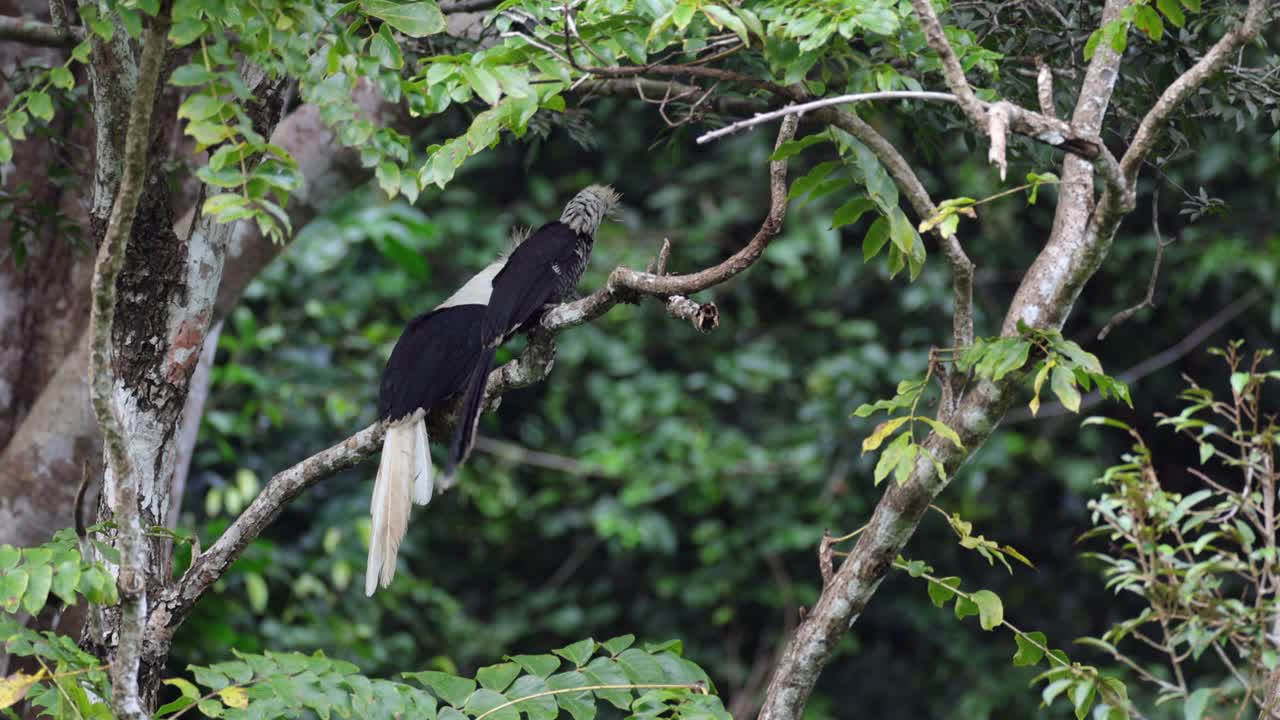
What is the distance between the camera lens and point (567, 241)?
3098 millimetres

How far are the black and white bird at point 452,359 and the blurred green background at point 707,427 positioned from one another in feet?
4.99

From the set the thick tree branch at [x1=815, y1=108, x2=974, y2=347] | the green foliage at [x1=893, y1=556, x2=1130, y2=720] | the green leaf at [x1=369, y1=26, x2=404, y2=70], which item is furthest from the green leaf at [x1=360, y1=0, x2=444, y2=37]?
the green foliage at [x1=893, y1=556, x2=1130, y2=720]

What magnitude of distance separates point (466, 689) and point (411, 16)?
1077 mm

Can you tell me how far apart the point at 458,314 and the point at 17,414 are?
1.20 m

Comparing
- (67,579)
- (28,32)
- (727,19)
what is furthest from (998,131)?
(28,32)

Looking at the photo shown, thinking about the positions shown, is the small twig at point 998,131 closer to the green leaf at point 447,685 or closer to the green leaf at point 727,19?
the green leaf at point 727,19

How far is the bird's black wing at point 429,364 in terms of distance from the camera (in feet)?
9.49

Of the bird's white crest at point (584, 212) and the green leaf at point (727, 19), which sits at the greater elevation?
the green leaf at point (727, 19)

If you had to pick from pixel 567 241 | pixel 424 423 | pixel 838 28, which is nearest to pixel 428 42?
pixel 567 241

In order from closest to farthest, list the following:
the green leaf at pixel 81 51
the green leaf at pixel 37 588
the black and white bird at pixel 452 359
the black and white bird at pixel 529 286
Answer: the green leaf at pixel 37 588 < the green leaf at pixel 81 51 < the black and white bird at pixel 529 286 < the black and white bird at pixel 452 359

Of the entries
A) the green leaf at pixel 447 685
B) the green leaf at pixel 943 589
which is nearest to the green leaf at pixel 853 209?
the green leaf at pixel 943 589

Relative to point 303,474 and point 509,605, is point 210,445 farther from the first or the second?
point 303,474

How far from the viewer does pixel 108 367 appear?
1704mm

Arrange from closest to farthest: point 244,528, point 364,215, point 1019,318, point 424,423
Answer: point 1019,318
point 244,528
point 424,423
point 364,215
